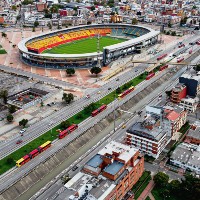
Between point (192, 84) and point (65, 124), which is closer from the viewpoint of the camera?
point (65, 124)

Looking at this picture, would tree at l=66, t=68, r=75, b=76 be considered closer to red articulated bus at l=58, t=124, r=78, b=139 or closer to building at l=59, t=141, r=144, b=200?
red articulated bus at l=58, t=124, r=78, b=139

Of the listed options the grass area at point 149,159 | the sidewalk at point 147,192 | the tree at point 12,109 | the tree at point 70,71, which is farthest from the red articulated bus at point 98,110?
the tree at point 70,71

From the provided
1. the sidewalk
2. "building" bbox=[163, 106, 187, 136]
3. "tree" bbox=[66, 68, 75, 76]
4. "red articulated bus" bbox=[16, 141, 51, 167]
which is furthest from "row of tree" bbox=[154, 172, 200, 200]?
"tree" bbox=[66, 68, 75, 76]

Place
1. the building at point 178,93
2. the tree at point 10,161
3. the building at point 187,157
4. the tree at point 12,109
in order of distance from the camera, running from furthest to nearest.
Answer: the building at point 178,93 → the tree at point 12,109 → the tree at point 10,161 → the building at point 187,157

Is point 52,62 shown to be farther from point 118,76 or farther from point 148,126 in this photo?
point 148,126

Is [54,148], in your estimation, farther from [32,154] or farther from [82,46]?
[82,46]

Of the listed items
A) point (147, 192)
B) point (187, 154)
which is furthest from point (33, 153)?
point (187, 154)

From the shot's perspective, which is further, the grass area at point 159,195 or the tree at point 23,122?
the tree at point 23,122

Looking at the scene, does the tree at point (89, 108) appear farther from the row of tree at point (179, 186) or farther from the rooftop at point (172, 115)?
the row of tree at point (179, 186)
